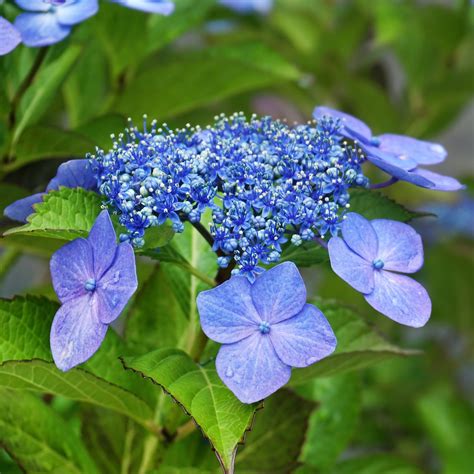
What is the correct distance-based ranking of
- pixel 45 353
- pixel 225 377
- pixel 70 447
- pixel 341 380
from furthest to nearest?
pixel 341 380 → pixel 70 447 → pixel 45 353 → pixel 225 377

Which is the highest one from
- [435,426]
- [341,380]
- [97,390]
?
[97,390]

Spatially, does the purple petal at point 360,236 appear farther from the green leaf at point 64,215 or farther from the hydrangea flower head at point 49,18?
the hydrangea flower head at point 49,18

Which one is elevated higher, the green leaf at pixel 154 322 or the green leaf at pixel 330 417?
the green leaf at pixel 154 322

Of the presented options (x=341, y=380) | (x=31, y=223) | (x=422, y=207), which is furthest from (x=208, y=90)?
(x=422, y=207)

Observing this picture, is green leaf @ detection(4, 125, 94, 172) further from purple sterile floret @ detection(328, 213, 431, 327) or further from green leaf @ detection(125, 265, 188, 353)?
purple sterile floret @ detection(328, 213, 431, 327)

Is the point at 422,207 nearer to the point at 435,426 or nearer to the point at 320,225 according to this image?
the point at 435,426

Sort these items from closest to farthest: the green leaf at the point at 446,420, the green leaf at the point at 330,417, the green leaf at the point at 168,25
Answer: the green leaf at the point at 330,417
the green leaf at the point at 168,25
the green leaf at the point at 446,420

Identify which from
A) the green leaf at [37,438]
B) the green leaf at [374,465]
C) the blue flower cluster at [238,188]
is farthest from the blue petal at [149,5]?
the green leaf at [374,465]

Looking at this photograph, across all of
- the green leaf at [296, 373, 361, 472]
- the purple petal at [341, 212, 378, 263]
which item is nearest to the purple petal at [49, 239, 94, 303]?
the purple petal at [341, 212, 378, 263]
